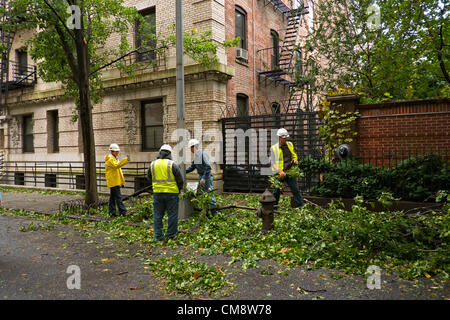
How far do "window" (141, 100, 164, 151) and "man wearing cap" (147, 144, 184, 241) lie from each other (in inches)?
291

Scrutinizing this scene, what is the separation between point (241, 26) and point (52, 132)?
11007 mm

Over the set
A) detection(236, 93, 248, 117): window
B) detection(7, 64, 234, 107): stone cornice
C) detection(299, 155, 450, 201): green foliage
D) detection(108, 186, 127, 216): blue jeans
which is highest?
detection(7, 64, 234, 107): stone cornice

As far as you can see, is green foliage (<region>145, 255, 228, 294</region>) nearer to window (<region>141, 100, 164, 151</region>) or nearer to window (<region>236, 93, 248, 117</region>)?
window (<region>141, 100, 164, 151</region>)

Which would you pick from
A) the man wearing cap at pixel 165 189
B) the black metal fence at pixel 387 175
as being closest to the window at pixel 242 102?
the black metal fence at pixel 387 175

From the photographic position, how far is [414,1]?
10.6 meters

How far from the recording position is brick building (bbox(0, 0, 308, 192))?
12586 millimetres

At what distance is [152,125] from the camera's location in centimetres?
1415

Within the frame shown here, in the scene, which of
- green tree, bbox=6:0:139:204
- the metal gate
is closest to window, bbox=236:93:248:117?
the metal gate

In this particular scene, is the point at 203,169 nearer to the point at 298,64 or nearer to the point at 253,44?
the point at 253,44

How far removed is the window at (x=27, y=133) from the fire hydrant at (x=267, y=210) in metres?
16.5

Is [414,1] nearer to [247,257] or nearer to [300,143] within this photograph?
[300,143]

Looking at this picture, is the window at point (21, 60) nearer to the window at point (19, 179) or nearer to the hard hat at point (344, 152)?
the window at point (19, 179)
